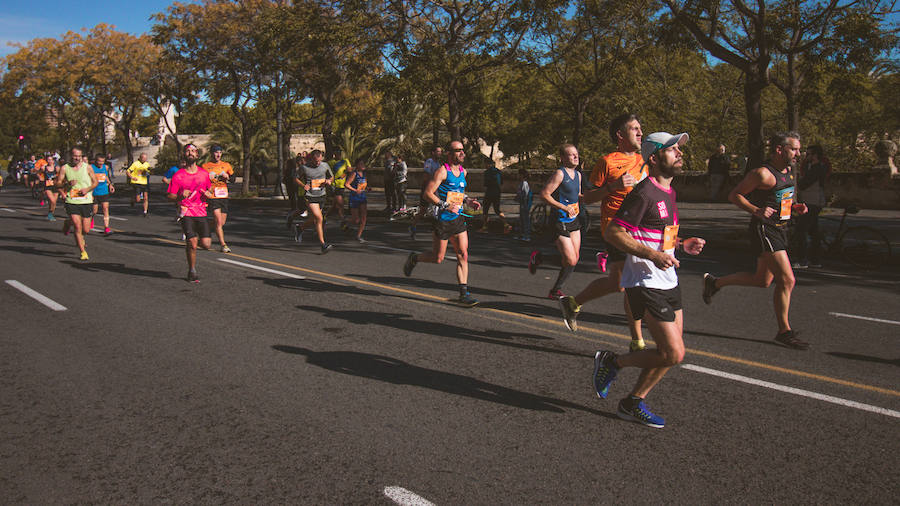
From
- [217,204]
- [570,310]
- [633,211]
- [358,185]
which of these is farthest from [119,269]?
[633,211]

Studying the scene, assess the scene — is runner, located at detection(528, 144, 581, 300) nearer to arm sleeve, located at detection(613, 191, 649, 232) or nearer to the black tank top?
the black tank top

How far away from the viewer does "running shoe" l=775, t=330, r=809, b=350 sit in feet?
20.3

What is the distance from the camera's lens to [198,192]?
32.3 ft

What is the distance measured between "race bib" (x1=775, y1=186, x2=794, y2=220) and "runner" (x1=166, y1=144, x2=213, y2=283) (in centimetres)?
746

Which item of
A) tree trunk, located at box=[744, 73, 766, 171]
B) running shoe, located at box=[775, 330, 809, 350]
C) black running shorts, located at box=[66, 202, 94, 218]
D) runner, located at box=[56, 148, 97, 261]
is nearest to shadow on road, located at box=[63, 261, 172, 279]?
runner, located at box=[56, 148, 97, 261]

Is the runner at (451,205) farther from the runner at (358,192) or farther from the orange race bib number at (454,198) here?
the runner at (358,192)

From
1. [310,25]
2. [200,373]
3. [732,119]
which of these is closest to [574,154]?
[200,373]

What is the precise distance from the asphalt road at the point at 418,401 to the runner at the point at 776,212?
0.49 metres

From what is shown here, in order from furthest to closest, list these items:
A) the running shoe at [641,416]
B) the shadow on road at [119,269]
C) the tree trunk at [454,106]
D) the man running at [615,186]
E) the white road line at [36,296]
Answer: the tree trunk at [454,106]
the shadow on road at [119,269]
the white road line at [36,296]
the man running at [615,186]
the running shoe at [641,416]

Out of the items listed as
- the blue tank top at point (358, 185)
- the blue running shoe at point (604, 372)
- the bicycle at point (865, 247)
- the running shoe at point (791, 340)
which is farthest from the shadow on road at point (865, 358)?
the blue tank top at point (358, 185)

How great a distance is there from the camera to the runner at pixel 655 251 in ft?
13.3

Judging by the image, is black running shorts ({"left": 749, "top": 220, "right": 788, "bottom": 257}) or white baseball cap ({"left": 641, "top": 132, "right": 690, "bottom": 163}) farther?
black running shorts ({"left": 749, "top": 220, "right": 788, "bottom": 257})

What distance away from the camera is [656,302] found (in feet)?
13.3

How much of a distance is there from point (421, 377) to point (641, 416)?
1.80m
